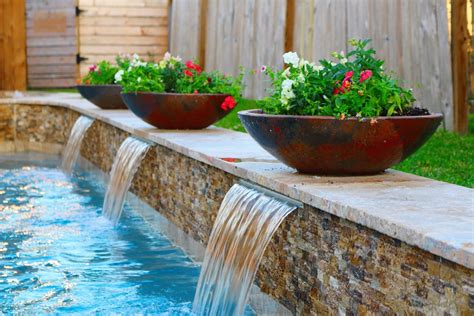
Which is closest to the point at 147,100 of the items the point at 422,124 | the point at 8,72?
the point at 422,124

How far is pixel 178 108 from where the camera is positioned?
7910 mm

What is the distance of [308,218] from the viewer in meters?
4.21

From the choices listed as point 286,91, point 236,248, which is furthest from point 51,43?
point 236,248

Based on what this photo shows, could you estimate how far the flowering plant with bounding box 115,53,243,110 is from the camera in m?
8.02

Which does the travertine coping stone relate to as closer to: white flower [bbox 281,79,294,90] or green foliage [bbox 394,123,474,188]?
white flower [bbox 281,79,294,90]

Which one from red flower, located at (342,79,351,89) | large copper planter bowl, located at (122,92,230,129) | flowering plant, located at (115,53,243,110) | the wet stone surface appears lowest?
the wet stone surface

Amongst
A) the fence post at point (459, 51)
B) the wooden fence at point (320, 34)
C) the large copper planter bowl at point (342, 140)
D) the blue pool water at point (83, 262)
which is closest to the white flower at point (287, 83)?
the large copper planter bowl at point (342, 140)

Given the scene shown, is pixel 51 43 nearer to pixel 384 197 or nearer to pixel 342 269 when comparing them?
pixel 384 197

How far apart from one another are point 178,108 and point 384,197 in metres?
4.08

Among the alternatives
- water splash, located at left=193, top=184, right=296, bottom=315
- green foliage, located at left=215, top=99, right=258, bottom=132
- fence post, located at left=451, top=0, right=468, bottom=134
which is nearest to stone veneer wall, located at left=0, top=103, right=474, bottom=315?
water splash, located at left=193, top=184, right=296, bottom=315

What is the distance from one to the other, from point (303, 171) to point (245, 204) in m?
0.33

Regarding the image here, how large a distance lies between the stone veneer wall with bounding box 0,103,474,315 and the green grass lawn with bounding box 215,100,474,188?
152cm

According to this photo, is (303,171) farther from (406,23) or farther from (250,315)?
(406,23)

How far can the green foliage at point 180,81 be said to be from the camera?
8.05 meters
